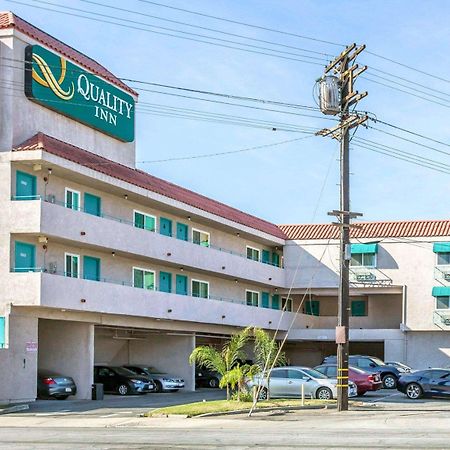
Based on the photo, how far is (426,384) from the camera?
38.5 m

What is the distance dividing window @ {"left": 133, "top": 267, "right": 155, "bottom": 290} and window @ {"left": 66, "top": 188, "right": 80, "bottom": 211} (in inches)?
243

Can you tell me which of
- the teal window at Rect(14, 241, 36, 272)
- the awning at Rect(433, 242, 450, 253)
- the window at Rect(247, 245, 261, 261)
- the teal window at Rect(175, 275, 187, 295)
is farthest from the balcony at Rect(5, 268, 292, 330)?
the awning at Rect(433, 242, 450, 253)

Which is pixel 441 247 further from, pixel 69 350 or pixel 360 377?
pixel 69 350

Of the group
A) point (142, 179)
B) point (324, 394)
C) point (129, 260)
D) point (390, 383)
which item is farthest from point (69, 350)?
point (390, 383)

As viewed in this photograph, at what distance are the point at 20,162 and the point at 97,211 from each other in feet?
21.2

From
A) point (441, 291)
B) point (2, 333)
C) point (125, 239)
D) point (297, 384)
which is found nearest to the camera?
point (2, 333)

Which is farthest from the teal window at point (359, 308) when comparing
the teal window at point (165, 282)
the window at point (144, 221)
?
the window at point (144, 221)

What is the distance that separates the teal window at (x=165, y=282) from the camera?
47984 mm

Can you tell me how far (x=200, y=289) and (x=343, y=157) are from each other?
70.6 ft

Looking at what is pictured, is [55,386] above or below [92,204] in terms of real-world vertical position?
below

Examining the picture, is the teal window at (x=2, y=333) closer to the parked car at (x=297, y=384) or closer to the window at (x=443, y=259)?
the parked car at (x=297, y=384)

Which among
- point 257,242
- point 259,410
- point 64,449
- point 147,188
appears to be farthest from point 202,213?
point 64,449

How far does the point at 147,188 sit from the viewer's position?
4441cm

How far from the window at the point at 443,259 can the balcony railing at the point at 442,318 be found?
112 inches
